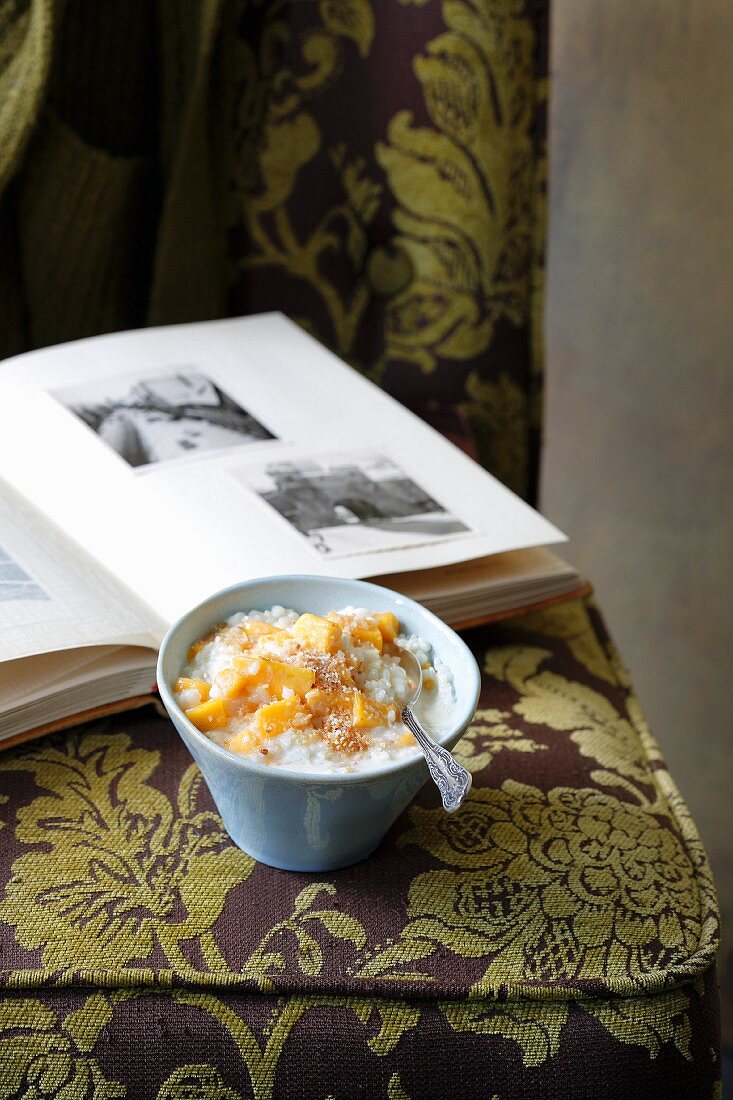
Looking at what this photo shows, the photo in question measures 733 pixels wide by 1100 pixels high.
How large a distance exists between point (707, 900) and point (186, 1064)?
262 mm

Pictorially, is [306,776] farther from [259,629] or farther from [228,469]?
[228,469]

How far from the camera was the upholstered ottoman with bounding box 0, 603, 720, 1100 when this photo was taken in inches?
18.0

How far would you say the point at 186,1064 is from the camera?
1.49 ft

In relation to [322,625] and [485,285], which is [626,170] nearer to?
[485,285]

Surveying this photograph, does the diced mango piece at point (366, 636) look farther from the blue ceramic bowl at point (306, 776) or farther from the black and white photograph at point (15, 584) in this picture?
the black and white photograph at point (15, 584)

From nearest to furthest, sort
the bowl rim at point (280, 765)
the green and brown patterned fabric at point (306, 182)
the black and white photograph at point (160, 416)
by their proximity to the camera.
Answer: the bowl rim at point (280, 765), the black and white photograph at point (160, 416), the green and brown patterned fabric at point (306, 182)

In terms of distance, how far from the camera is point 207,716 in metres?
0.47

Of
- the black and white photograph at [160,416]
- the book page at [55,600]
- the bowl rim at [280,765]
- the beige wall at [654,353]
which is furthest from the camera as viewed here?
the beige wall at [654,353]

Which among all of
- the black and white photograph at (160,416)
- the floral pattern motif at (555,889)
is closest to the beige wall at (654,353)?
the black and white photograph at (160,416)

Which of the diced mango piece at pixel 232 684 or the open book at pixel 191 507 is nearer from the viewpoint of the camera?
the diced mango piece at pixel 232 684

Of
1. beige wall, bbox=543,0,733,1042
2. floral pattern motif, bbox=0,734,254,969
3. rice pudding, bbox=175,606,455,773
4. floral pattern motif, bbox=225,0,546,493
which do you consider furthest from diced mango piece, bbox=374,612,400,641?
beige wall, bbox=543,0,733,1042

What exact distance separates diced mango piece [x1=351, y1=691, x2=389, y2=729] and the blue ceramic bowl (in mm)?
25

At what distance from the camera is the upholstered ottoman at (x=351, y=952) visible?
456 mm

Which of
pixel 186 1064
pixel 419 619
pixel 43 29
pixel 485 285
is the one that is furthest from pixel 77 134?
pixel 186 1064
